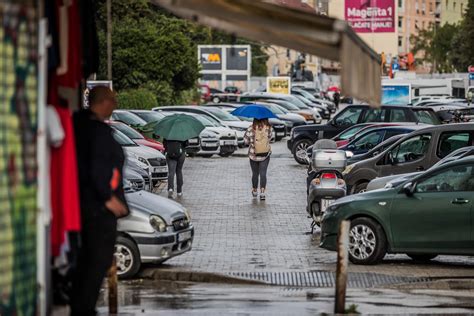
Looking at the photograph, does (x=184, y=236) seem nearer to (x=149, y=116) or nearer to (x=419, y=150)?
(x=419, y=150)

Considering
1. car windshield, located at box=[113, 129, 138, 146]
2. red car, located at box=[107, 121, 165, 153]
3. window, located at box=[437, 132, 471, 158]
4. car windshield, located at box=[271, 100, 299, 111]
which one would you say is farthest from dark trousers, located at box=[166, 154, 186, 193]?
car windshield, located at box=[271, 100, 299, 111]

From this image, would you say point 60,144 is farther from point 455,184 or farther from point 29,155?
point 455,184

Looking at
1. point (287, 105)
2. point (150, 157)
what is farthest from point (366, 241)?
point (287, 105)

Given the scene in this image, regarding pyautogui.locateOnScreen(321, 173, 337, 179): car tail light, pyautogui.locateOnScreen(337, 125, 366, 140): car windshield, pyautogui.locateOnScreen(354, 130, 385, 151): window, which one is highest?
pyautogui.locateOnScreen(321, 173, 337, 179): car tail light

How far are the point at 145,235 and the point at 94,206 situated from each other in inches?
285

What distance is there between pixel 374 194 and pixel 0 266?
11069mm

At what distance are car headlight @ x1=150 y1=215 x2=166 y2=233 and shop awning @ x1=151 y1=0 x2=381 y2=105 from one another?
8.52 m

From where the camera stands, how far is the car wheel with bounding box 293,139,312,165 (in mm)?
41503

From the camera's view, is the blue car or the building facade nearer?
the blue car

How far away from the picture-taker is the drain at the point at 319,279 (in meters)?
16.8

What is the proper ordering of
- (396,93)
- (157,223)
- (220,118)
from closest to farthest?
(157,223), (220,118), (396,93)

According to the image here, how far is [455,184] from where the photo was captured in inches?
705

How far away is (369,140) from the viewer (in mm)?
32281

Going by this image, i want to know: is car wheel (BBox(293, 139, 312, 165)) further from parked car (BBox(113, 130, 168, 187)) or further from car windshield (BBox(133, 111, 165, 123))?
parked car (BBox(113, 130, 168, 187))
